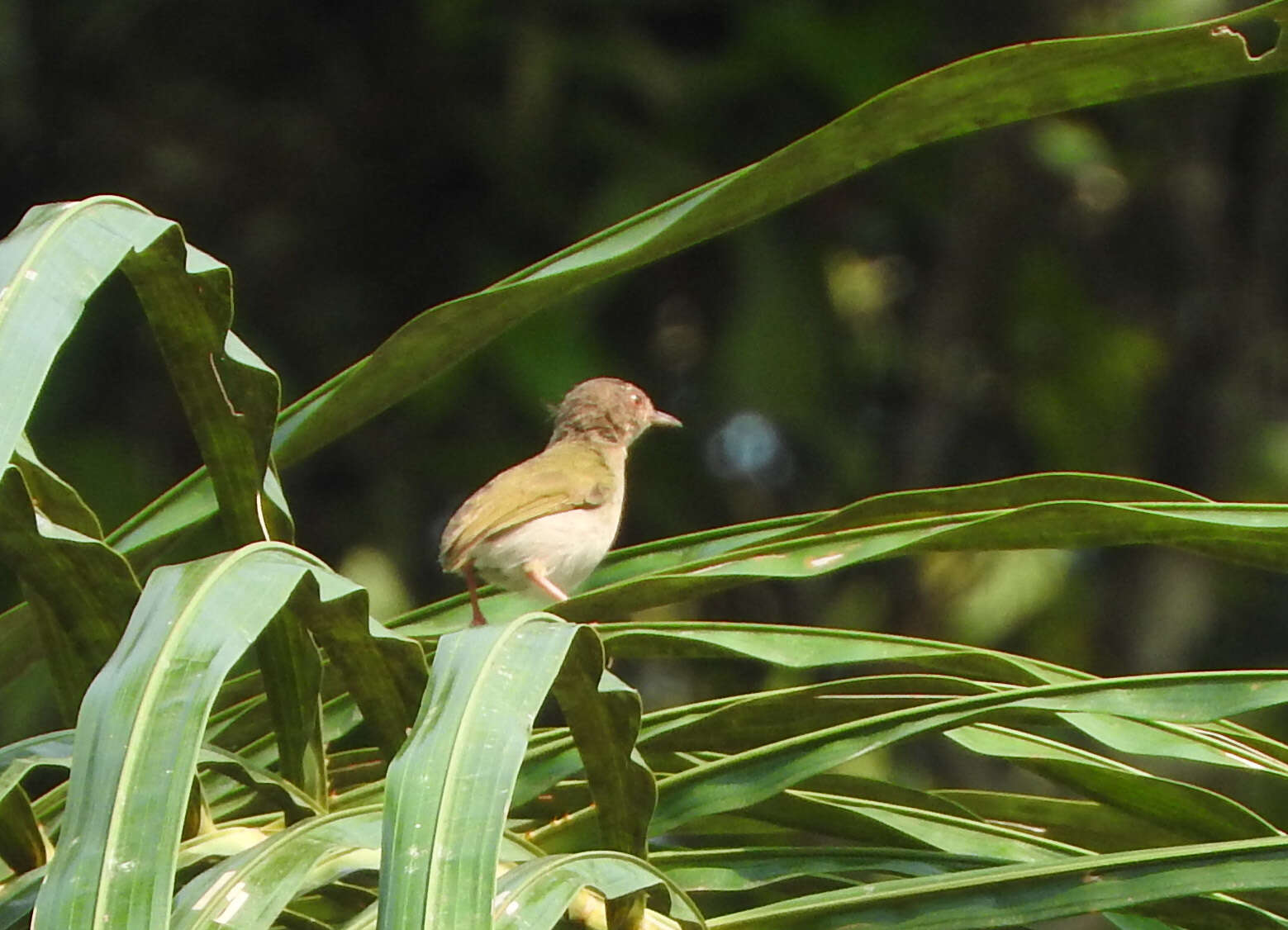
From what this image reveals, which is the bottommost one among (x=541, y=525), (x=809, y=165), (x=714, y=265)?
(x=541, y=525)

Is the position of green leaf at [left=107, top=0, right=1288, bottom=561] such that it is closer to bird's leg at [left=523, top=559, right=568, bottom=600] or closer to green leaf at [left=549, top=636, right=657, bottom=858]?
green leaf at [left=549, top=636, right=657, bottom=858]

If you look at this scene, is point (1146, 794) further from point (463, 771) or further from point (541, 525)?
point (541, 525)

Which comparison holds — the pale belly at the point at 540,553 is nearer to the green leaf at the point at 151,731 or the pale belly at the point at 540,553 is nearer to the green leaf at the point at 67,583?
the green leaf at the point at 67,583

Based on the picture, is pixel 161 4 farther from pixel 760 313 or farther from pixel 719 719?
pixel 719 719

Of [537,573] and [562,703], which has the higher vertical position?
[537,573]

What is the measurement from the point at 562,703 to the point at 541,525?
8.07 feet

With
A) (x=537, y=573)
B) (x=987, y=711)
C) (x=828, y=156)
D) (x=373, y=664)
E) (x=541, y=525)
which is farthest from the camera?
(x=541, y=525)

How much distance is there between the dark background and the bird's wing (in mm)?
2381

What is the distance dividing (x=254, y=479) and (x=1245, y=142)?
7296 mm

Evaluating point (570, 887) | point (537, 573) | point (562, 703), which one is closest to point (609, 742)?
point (562, 703)

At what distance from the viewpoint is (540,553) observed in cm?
418

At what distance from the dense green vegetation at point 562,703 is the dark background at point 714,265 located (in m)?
4.85

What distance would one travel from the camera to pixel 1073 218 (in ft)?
29.9

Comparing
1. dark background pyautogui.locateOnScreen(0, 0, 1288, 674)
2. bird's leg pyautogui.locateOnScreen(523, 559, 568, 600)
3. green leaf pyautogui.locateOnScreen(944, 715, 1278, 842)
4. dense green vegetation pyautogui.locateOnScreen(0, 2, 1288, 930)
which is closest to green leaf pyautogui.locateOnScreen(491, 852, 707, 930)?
dense green vegetation pyautogui.locateOnScreen(0, 2, 1288, 930)
